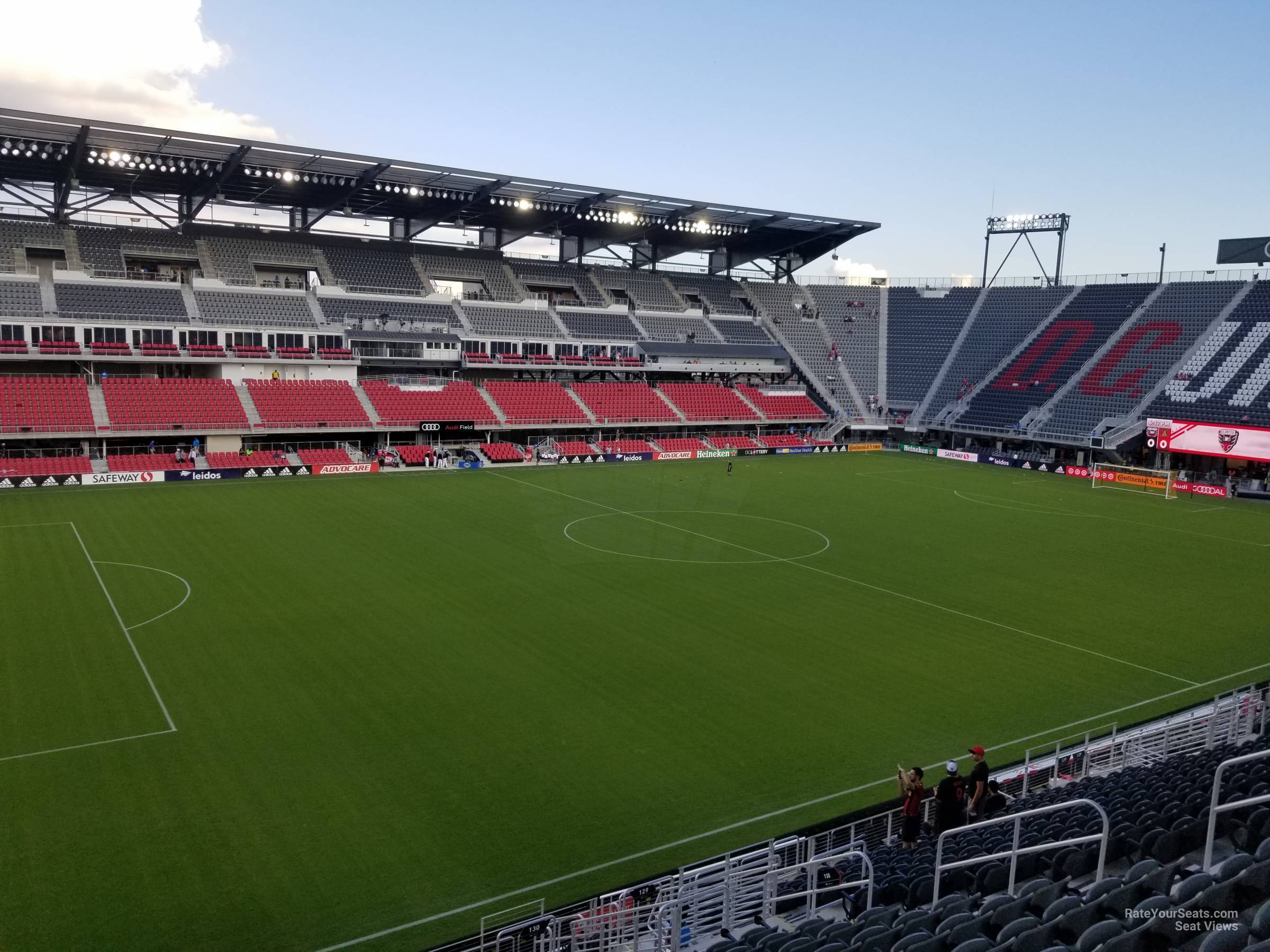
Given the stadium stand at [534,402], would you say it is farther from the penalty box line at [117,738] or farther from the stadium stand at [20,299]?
the penalty box line at [117,738]

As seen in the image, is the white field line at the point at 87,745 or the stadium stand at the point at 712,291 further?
the stadium stand at the point at 712,291

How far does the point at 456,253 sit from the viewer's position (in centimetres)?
6391

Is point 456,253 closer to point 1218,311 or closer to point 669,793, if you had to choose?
point 1218,311

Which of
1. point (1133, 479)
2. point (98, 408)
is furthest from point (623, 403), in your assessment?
point (1133, 479)

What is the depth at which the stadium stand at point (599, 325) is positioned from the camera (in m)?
62.1

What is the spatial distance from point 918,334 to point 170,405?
178 feet

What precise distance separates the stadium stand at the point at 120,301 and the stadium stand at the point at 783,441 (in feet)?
117

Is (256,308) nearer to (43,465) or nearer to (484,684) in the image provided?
(43,465)

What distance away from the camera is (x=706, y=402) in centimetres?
6159

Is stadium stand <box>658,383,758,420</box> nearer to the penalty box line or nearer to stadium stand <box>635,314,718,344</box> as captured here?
stadium stand <box>635,314,718,344</box>

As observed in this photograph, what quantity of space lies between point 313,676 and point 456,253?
5052 centimetres

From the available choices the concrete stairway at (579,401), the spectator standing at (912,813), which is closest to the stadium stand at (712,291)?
the concrete stairway at (579,401)

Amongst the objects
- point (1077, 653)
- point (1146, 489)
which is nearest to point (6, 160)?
point (1077, 653)

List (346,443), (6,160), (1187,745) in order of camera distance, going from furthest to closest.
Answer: (346,443) → (6,160) → (1187,745)
